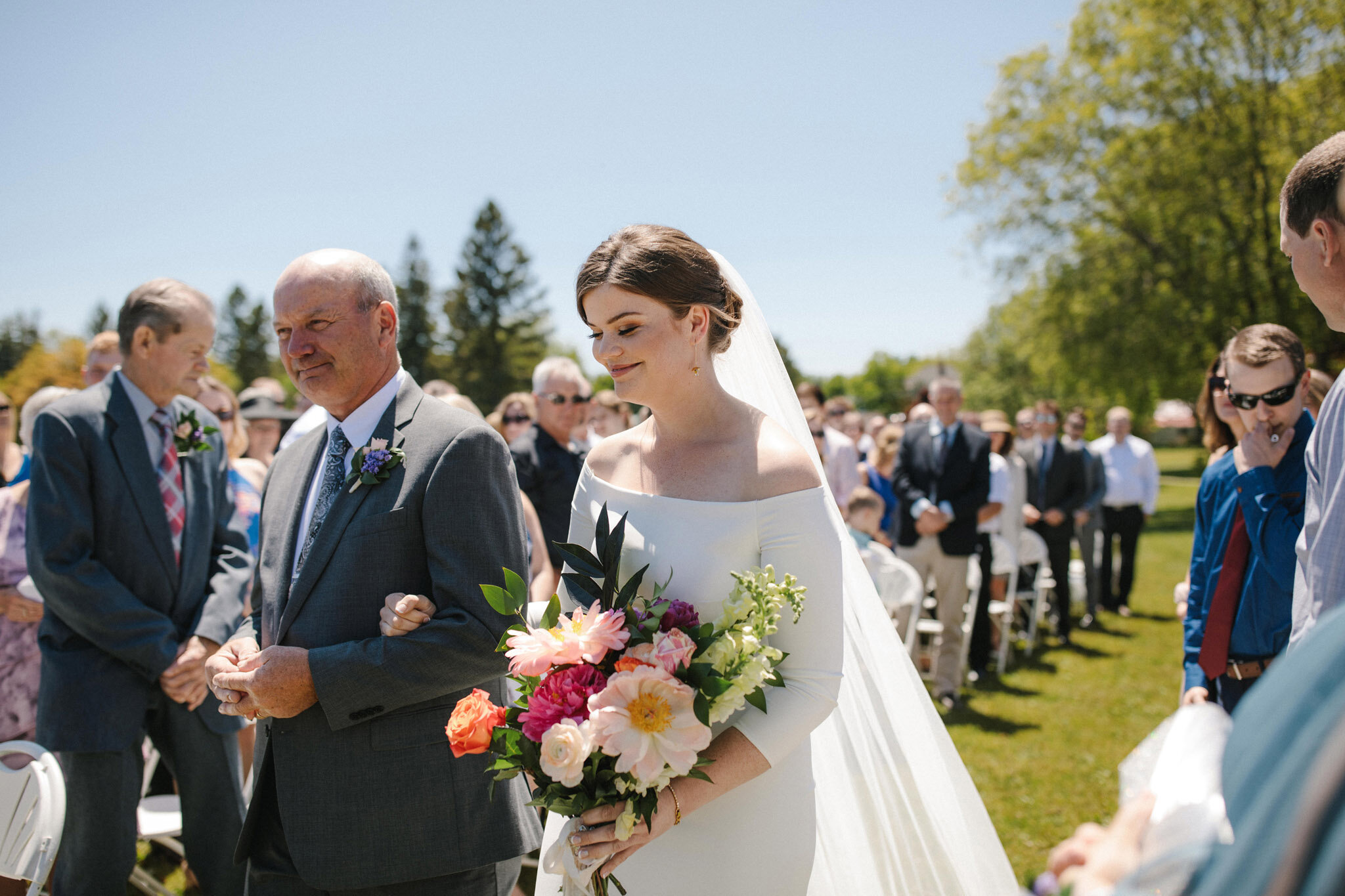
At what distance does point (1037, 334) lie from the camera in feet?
77.7

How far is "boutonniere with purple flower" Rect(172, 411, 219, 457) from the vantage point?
3.38 metres

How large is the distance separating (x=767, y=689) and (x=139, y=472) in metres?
2.63

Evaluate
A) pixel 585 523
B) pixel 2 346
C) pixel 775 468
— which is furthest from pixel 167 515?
pixel 2 346

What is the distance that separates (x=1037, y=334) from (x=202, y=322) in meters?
24.1

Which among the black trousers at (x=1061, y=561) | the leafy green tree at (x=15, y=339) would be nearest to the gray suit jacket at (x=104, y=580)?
the black trousers at (x=1061, y=561)

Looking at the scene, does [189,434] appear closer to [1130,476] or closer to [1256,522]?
[1256,522]

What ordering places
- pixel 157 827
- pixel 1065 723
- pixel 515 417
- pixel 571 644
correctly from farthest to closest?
pixel 515 417 → pixel 1065 723 → pixel 157 827 → pixel 571 644

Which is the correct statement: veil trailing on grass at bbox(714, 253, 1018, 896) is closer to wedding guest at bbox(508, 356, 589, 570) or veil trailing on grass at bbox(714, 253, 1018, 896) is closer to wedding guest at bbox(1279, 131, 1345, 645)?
wedding guest at bbox(1279, 131, 1345, 645)

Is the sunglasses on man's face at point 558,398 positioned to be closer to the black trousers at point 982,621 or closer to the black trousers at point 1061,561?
the black trousers at point 982,621

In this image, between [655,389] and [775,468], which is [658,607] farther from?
[655,389]

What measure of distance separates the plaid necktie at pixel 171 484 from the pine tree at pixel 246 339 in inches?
2916

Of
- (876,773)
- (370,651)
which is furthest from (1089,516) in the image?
(370,651)

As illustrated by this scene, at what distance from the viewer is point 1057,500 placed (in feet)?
34.1

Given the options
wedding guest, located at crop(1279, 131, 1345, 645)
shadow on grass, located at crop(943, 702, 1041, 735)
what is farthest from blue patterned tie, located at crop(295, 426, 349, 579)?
shadow on grass, located at crop(943, 702, 1041, 735)
